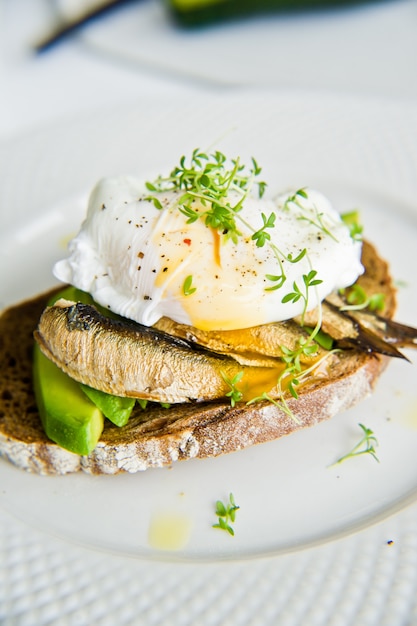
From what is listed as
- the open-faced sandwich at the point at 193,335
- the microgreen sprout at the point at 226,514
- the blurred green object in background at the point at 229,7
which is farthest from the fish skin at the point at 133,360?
the blurred green object in background at the point at 229,7

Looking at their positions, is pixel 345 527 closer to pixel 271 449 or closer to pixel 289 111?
pixel 271 449

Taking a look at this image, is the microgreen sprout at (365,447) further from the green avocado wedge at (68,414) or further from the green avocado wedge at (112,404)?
the green avocado wedge at (68,414)

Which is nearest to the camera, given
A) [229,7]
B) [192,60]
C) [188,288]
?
[188,288]

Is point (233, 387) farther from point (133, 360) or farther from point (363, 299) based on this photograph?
point (363, 299)

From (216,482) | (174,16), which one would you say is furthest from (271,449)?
(174,16)

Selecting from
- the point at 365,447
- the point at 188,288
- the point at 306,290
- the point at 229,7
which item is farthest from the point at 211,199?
the point at 229,7

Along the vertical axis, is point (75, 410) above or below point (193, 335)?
below
